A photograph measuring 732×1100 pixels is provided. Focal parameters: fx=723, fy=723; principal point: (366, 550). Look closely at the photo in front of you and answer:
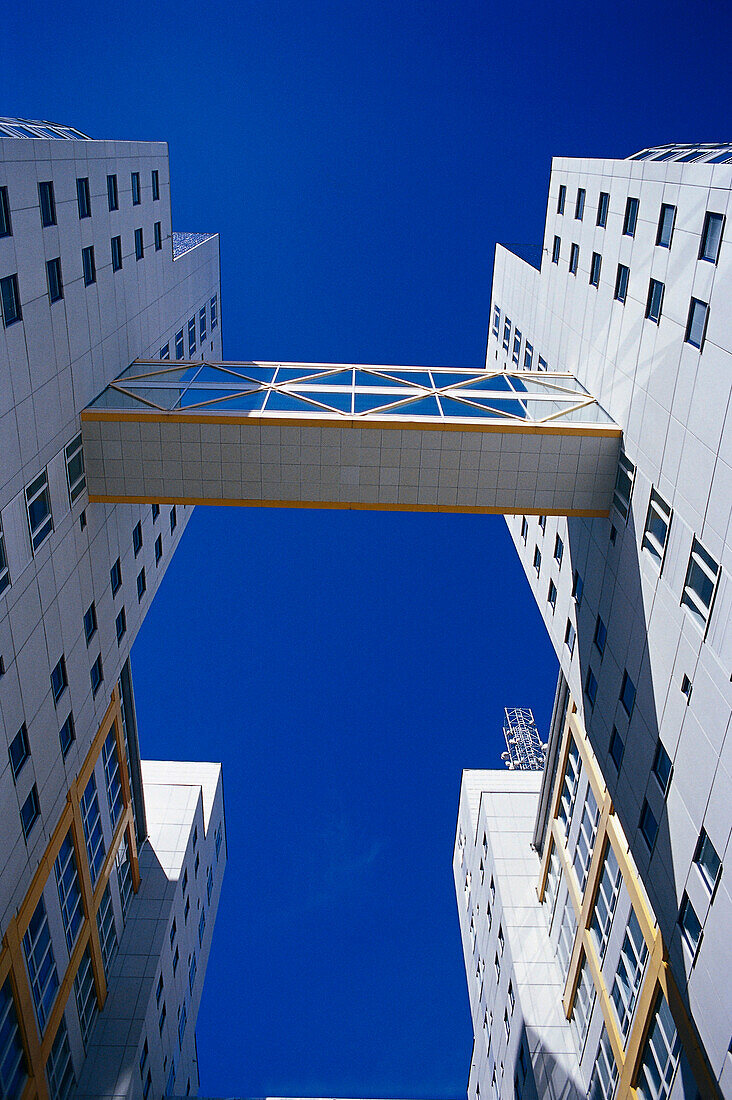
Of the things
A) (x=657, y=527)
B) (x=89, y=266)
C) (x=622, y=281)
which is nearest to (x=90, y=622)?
(x=89, y=266)

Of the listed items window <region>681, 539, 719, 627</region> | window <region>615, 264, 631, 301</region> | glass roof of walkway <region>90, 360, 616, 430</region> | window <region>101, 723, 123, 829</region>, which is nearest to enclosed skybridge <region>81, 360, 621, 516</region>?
glass roof of walkway <region>90, 360, 616, 430</region>

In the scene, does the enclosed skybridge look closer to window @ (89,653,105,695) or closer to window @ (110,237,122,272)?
window @ (110,237,122,272)

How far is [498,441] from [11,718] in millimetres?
15384

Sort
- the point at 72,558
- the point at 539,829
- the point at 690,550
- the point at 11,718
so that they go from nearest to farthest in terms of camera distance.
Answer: the point at 690,550 < the point at 11,718 < the point at 72,558 < the point at 539,829

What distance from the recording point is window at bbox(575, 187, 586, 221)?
2531cm

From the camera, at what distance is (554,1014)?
29.8 metres

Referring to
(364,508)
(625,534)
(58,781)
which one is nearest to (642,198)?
(625,534)

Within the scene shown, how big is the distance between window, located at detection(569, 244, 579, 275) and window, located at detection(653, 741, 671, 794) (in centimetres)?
1676

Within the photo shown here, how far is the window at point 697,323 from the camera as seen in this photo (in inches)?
643

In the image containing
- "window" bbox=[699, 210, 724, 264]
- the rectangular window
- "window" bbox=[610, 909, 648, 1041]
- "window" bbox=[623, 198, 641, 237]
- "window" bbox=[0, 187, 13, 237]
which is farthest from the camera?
the rectangular window

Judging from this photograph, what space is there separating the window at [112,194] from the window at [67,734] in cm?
1674

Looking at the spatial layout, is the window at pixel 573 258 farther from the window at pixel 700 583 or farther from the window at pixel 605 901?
the window at pixel 605 901

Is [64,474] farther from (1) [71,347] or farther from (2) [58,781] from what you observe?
(2) [58,781]

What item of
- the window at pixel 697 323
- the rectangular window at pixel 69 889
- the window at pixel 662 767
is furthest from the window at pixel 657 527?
the rectangular window at pixel 69 889
